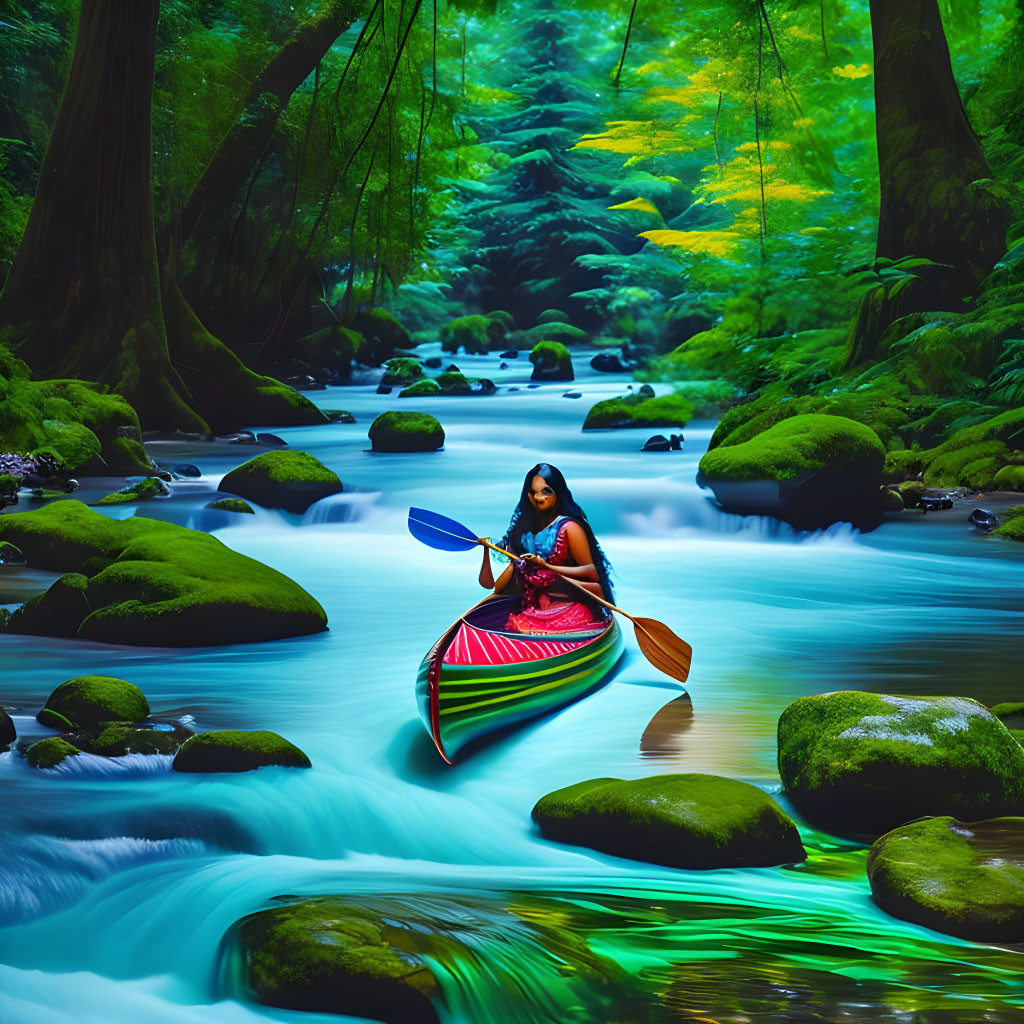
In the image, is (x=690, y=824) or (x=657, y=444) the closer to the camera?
(x=690, y=824)

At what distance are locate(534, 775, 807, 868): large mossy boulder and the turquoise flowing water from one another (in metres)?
0.06

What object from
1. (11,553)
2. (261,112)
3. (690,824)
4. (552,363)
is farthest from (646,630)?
(261,112)

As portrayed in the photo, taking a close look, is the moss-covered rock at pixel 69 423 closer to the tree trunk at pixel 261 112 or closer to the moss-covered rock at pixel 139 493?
the moss-covered rock at pixel 139 493

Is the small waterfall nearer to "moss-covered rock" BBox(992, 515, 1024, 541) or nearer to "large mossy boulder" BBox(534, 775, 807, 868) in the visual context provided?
"moss-covered rock" BBox(992, 515, 1024, 541)

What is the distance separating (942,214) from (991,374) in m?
1.64

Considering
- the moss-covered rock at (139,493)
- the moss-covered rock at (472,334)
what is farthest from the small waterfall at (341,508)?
the moss-covered rock at (472,334)

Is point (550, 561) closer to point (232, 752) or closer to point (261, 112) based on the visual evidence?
point (232, 752)

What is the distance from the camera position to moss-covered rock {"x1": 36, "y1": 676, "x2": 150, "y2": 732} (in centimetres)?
448

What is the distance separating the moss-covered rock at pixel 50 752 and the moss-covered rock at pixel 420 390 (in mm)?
8842

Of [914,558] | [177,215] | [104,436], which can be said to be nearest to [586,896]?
[914,558]

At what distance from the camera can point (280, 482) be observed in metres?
9.71

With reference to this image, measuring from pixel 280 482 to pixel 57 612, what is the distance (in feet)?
12.2

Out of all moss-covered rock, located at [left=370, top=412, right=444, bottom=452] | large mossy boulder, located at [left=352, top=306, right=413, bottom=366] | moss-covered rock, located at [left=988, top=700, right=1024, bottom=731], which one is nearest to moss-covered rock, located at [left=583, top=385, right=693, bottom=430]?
moss-covered rock, located at [left=370, top=412, right=444, bottom=452]

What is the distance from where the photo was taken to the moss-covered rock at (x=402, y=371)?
12594 mm
